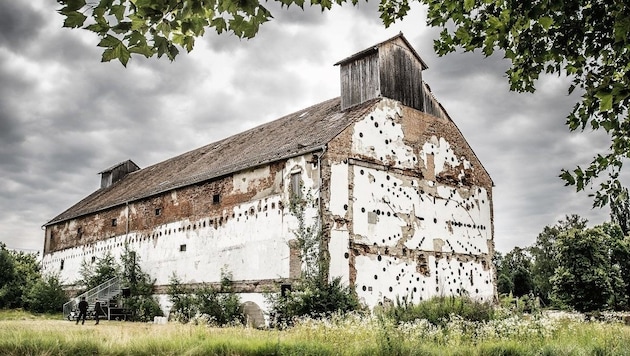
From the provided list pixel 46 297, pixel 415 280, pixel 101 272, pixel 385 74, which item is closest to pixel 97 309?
pixel 101 272

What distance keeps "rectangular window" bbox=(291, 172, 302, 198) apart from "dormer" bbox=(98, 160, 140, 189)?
24.3 metres

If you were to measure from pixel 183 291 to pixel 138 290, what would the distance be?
3982mm

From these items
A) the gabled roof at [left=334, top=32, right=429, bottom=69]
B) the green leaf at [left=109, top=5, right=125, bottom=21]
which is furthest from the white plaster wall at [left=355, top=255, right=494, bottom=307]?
the green leaf at [left=109, top=5, right=125, bottom=21]

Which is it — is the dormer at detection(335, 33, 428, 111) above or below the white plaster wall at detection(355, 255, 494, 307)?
above

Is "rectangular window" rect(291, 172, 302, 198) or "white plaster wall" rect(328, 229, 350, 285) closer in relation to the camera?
"white plaster wall" rect(328, 229, 350, 285)

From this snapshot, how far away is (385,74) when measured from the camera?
2091cm

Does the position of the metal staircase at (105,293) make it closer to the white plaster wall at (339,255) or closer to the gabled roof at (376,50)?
the white plaster wall at (339,255)

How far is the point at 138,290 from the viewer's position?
2564 cm

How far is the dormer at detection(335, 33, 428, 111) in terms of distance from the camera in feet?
68.2

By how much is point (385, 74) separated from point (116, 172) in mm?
25894

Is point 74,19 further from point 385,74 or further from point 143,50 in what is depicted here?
point 385,74

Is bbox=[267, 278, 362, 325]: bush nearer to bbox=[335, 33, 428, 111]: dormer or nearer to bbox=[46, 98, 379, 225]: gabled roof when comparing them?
bbox=[46, 98, 379, 225]: gabled roof

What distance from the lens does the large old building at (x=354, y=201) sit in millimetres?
18312

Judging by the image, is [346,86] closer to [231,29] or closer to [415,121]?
[415,121]
